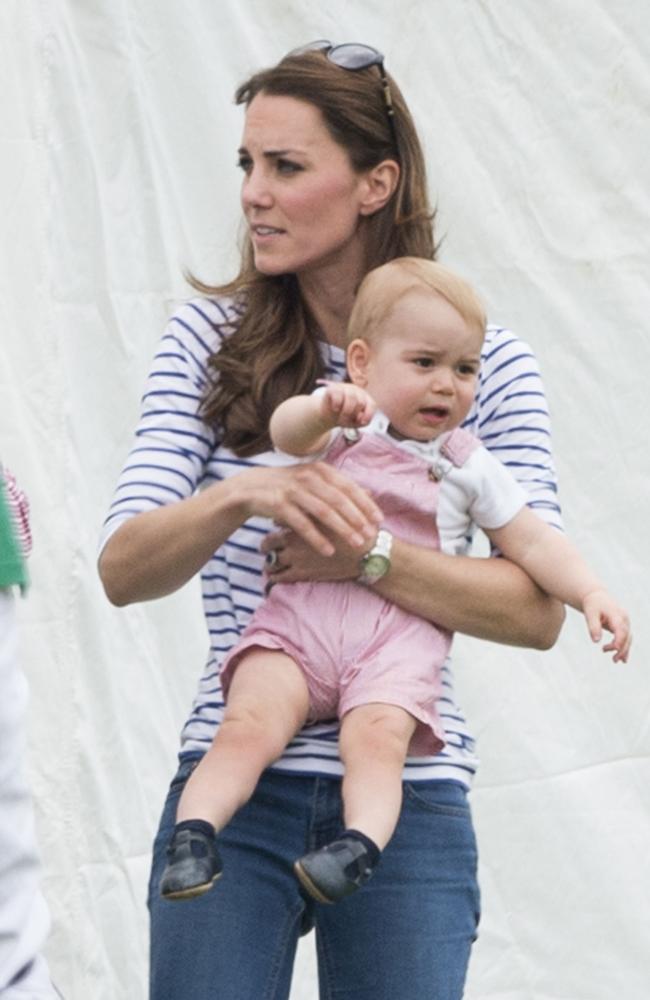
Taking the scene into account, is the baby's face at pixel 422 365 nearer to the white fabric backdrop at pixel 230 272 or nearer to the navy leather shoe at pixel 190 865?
the navy leather shoe at pixel 190 865

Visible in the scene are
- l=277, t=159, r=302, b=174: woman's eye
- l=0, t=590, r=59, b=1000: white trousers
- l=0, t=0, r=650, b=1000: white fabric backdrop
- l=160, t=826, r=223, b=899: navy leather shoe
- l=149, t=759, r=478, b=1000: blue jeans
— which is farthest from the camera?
l=0, t=0, r=650, b=1000: white fabric backdrop

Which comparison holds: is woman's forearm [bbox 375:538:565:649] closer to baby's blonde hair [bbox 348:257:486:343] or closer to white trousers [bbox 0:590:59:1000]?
baby's blonde hair [bbox 348:257:486:343]

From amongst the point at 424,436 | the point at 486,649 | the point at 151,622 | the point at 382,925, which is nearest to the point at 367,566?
the point at 424,436

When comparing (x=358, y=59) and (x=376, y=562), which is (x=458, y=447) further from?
(x=358, y=59)

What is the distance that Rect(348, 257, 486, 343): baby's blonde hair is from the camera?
10.5 feet

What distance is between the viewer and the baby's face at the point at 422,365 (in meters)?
3.15

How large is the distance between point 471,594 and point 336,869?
17.0 inches

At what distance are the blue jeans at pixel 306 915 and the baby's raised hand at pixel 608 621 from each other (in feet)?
0.95

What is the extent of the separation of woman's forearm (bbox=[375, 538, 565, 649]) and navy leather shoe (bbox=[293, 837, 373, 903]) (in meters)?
0.36

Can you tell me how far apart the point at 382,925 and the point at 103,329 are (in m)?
1.76

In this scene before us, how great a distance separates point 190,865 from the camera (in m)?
2.88

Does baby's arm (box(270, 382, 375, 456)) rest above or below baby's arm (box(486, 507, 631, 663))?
above

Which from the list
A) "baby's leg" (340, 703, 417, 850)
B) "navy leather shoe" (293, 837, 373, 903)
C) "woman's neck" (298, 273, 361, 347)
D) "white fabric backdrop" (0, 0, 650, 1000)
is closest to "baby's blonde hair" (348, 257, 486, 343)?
"woman's neck" (298, 273, 361, 347)

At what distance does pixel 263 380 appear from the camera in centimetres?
321
